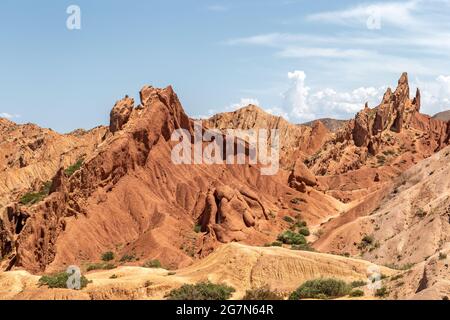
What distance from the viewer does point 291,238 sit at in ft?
192

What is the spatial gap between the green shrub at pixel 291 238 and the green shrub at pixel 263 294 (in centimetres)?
2814

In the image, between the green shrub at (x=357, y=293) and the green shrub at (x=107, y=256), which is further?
the green shrub at (x=107, y=256)

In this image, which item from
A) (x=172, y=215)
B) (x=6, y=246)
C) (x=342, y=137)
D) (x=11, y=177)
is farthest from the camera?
(x=342, y=137)

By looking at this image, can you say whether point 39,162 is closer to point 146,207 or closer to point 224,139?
point 224,139

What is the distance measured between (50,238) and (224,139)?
28.0 metres

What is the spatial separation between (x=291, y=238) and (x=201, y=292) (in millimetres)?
29910

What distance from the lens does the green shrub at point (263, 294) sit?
28178 mm

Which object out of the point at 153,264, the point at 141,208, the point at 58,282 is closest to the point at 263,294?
the point at 58,282

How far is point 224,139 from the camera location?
73.9 meters

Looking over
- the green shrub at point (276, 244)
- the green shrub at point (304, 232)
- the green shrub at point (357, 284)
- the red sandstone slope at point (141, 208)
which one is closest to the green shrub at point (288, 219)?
the red sandstone slope at point (141, 208)

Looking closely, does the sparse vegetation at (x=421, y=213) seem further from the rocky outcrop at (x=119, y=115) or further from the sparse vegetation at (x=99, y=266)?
the rocky outcrop at (x=119, y=115)
